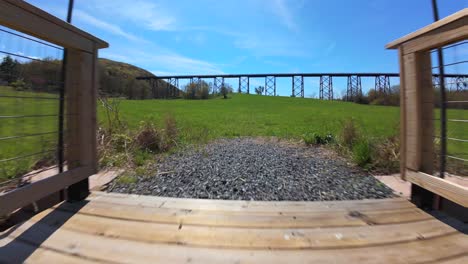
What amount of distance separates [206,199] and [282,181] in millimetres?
964

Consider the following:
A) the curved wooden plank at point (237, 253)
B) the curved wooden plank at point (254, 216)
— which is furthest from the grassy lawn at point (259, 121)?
the curved wooden plank at point (237, 253)

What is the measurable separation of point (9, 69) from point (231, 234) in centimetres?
177

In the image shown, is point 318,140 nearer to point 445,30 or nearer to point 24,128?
point 445,30

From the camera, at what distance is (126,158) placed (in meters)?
3.80

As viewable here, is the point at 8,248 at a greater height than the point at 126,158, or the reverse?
the point at 126,158

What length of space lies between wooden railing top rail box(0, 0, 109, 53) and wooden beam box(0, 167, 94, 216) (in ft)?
3.07

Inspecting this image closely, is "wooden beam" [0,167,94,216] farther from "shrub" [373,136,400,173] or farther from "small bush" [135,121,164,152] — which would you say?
"shrub" [373,136,400,173]

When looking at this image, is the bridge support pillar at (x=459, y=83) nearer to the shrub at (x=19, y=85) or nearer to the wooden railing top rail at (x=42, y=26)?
the wooden railing top rail at (x=42, y=26)

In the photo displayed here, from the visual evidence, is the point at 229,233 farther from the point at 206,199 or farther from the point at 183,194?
the point at 183,194

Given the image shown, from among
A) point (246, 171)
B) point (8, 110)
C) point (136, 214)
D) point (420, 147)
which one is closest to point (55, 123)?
point (8, 110)

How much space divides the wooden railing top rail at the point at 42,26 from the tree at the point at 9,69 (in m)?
0.25

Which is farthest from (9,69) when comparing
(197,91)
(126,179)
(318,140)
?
(197,91)

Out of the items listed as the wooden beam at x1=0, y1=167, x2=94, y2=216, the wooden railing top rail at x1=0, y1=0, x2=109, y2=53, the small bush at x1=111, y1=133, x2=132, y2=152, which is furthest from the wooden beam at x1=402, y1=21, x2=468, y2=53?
the small bush at x1=111, y1=133, x2=132, y2=152

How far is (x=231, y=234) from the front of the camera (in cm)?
172
